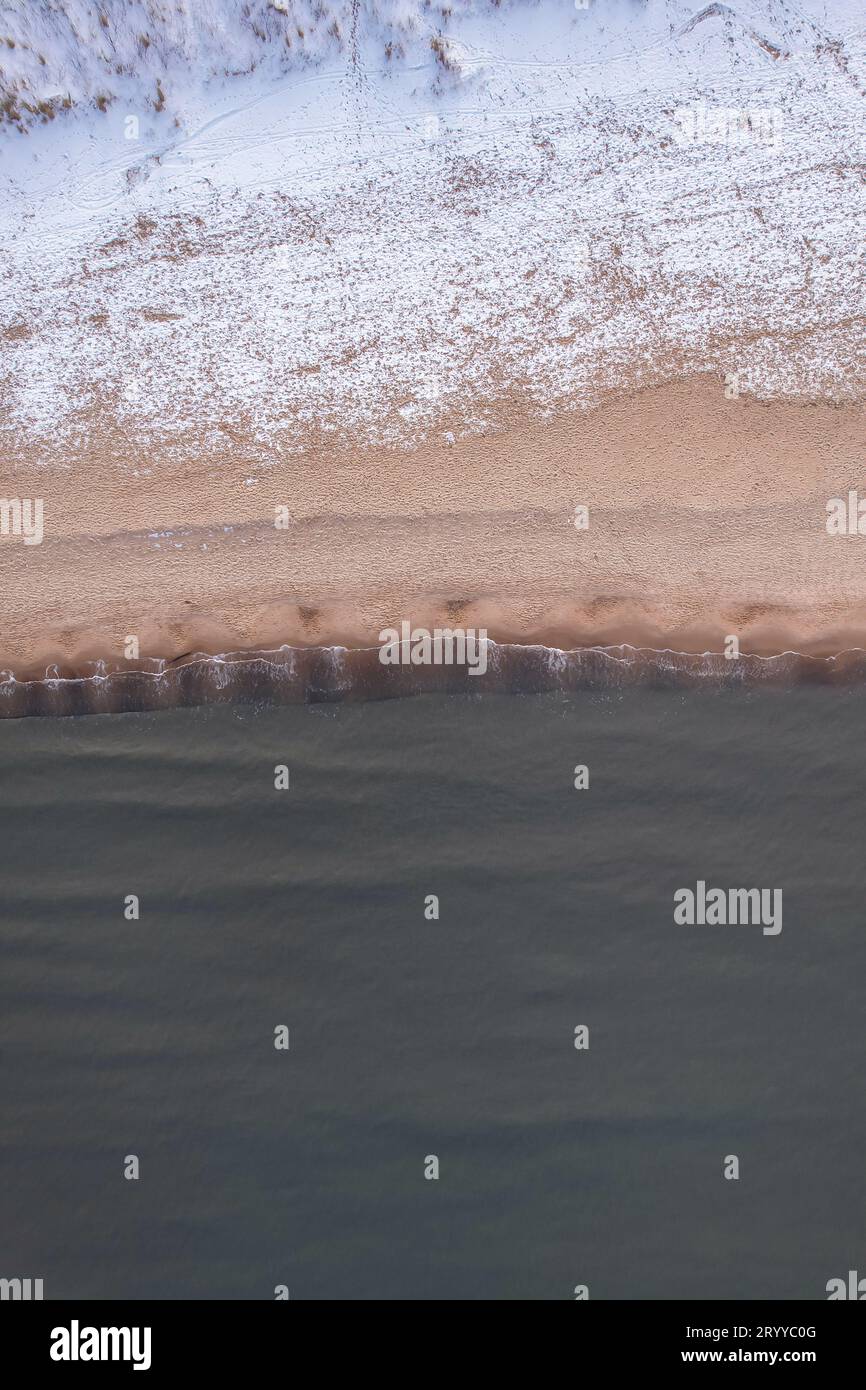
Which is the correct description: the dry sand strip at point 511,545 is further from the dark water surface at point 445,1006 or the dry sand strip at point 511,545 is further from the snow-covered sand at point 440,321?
the dark water surface at point 445,1006

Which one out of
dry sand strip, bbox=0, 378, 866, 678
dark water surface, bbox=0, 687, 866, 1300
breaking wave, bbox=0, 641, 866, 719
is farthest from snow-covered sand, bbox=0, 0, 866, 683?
dark water surface, bbox=0, 687, 866, 1300

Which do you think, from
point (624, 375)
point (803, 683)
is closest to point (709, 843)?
point (803, 683)

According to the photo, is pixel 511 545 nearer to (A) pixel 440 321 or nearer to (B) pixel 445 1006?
(A) pixel 440 321

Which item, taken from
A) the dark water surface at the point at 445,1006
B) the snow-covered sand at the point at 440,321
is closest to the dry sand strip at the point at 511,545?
the snow-covered sand at the point at 440,321

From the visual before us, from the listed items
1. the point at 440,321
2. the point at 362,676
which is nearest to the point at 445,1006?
the point at 362,676

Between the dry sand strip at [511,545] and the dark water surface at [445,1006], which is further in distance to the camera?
the dry sand strip at [511,545]
